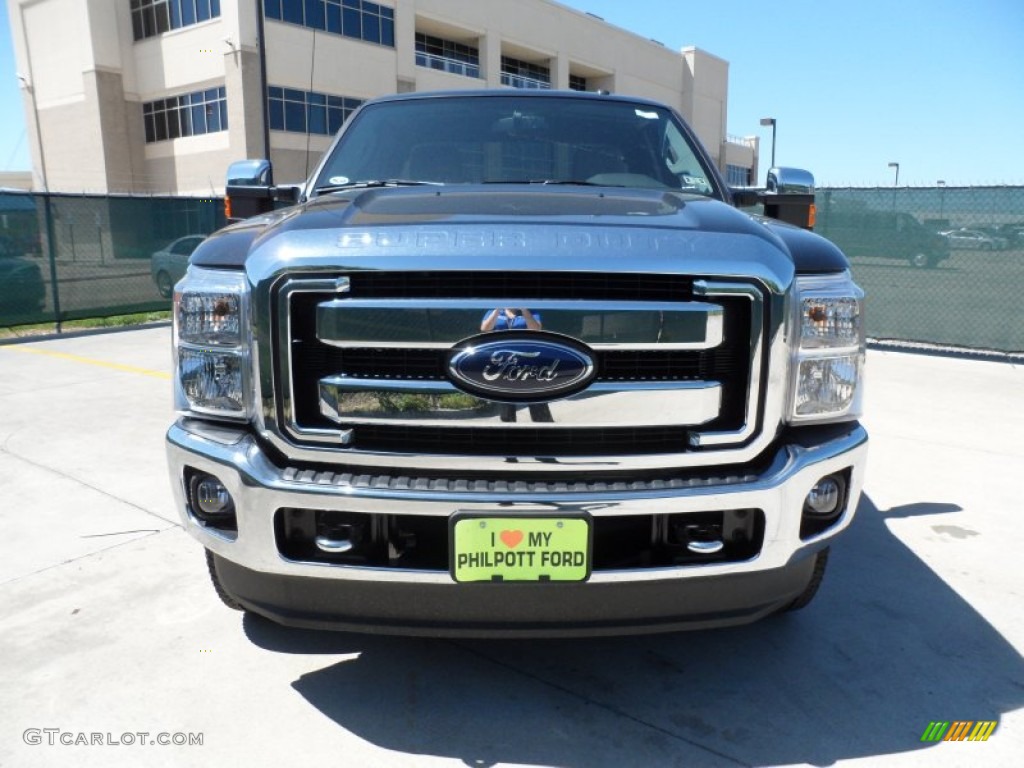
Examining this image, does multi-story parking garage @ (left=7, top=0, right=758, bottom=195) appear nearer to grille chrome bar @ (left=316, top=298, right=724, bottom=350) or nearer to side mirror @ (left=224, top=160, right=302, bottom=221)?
side mirror @ (left=224, top=160, right=302, bottom=221)

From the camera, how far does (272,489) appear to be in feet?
6.70

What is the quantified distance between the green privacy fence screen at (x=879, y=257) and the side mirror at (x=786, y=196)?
6.43 metres

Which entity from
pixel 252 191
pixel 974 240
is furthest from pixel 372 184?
pixel 974 240

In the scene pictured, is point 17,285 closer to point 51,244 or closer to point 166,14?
point 51,244

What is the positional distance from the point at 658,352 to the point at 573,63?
162 feet

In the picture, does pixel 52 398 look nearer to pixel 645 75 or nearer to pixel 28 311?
pixel 28 311

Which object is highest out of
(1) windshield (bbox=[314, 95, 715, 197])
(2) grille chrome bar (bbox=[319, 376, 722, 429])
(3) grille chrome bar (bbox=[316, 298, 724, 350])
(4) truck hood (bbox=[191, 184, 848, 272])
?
(1) windshield (bbox=[314, 95, 715, 197])

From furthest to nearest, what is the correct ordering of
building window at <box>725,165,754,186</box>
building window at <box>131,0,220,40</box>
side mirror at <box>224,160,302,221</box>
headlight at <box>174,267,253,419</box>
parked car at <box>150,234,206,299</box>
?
building window at <box>725,165,754,186</box> < building window at <box>131,0,220,40</box> < parked car at <box>150,234,206,299</box> < side mirror at <box>224,160,302,221</box> < headlight at <box>174,267,253,419</box>

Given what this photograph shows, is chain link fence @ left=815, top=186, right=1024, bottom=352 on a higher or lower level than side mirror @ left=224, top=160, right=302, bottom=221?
lower

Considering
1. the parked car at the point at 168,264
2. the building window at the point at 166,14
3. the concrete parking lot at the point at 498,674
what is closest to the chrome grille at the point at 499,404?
the concrete parking lot at the point at 498,674

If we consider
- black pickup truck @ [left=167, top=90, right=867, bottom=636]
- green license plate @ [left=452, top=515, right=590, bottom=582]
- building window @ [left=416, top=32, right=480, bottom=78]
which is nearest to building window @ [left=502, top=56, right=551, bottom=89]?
building window @ [left=416, top=32, right=480, bottom=78]

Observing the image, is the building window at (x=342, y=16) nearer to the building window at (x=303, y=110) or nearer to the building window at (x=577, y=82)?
the building window at (x=303, y=110)

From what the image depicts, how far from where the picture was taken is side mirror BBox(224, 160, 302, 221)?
3539 millimetres

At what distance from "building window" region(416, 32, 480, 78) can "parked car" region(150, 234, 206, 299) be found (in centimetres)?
2879
